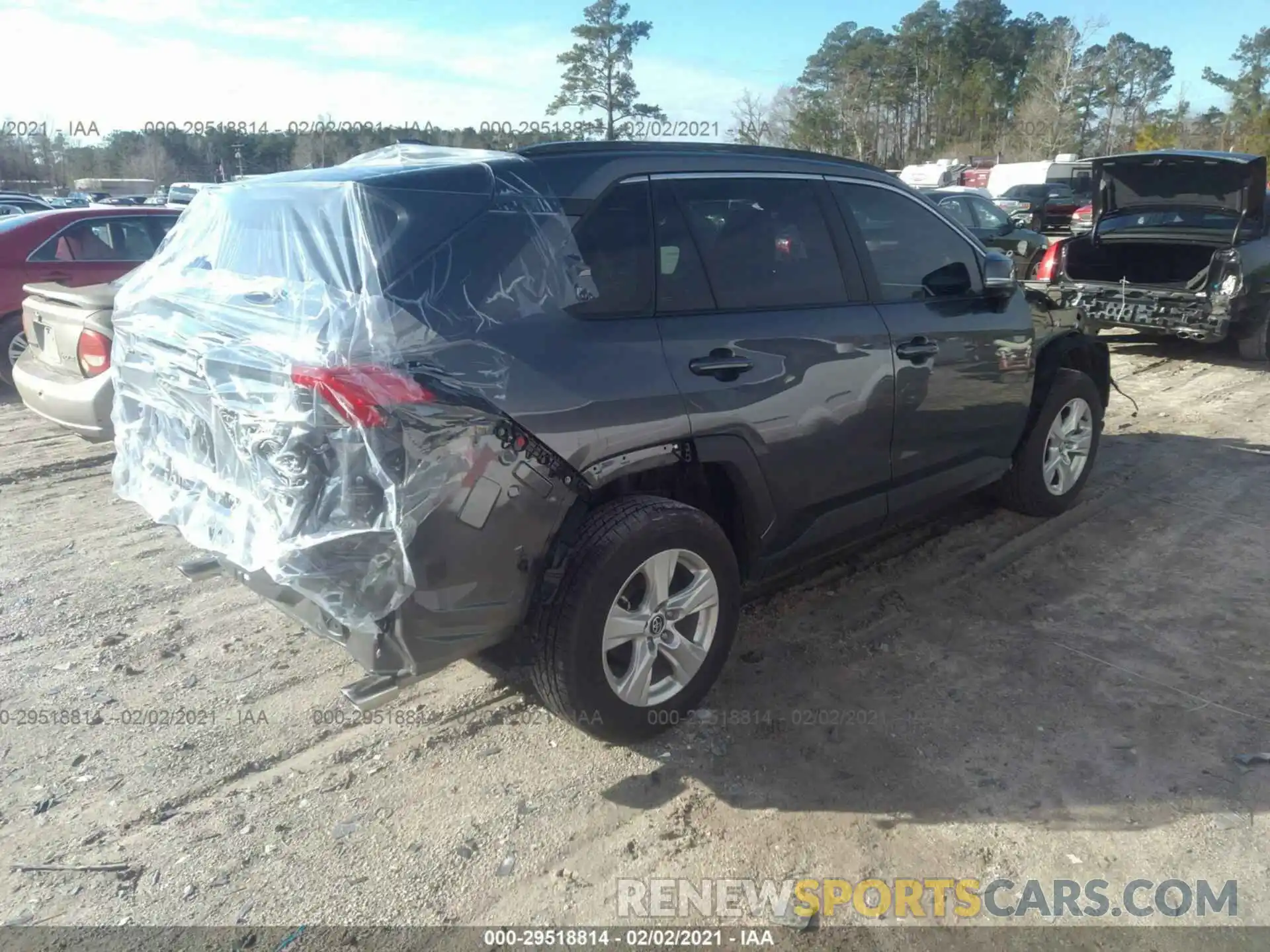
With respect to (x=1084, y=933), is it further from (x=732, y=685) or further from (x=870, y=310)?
(x=870, y=310)

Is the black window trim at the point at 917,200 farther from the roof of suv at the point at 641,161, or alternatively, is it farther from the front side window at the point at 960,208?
the front side window at the point at 960,208

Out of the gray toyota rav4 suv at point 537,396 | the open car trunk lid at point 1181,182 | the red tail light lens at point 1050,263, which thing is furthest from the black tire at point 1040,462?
the red tail light lens at point 1050,263

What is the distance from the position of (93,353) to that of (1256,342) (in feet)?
32.7

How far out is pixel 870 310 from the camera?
3832 mm

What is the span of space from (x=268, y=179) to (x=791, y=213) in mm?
1954

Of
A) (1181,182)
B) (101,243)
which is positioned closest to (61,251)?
(101,243)

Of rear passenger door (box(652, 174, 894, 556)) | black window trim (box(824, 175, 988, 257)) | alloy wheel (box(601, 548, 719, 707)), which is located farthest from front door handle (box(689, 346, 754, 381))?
black window trim (box(824, 175, 988, 257))

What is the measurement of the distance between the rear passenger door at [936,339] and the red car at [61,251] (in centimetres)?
662

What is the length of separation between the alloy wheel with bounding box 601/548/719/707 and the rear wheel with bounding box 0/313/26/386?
7606mm

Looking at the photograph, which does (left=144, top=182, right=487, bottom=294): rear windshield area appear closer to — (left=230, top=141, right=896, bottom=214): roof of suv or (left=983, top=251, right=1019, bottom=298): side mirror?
(left=230, top=141, right=896, bottom=214): roof of suv

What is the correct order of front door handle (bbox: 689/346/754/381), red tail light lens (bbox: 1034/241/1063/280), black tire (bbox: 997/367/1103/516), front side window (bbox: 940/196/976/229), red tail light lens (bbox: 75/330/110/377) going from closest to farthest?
front door handle (bbox: 689/346/754/381) → black tire (bbox: 997/367/1103/516) → red tail light lens (bbox: 75/330/110/377) → red tail light lens (bbox: 1034/241/1063/280) → front side window (bbox: 940/196/976/229)

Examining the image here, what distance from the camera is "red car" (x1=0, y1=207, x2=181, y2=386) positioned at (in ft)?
27.1

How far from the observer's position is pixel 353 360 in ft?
8.18

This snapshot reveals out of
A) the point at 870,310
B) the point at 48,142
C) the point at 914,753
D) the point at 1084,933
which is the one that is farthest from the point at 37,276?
the point at 48,142
